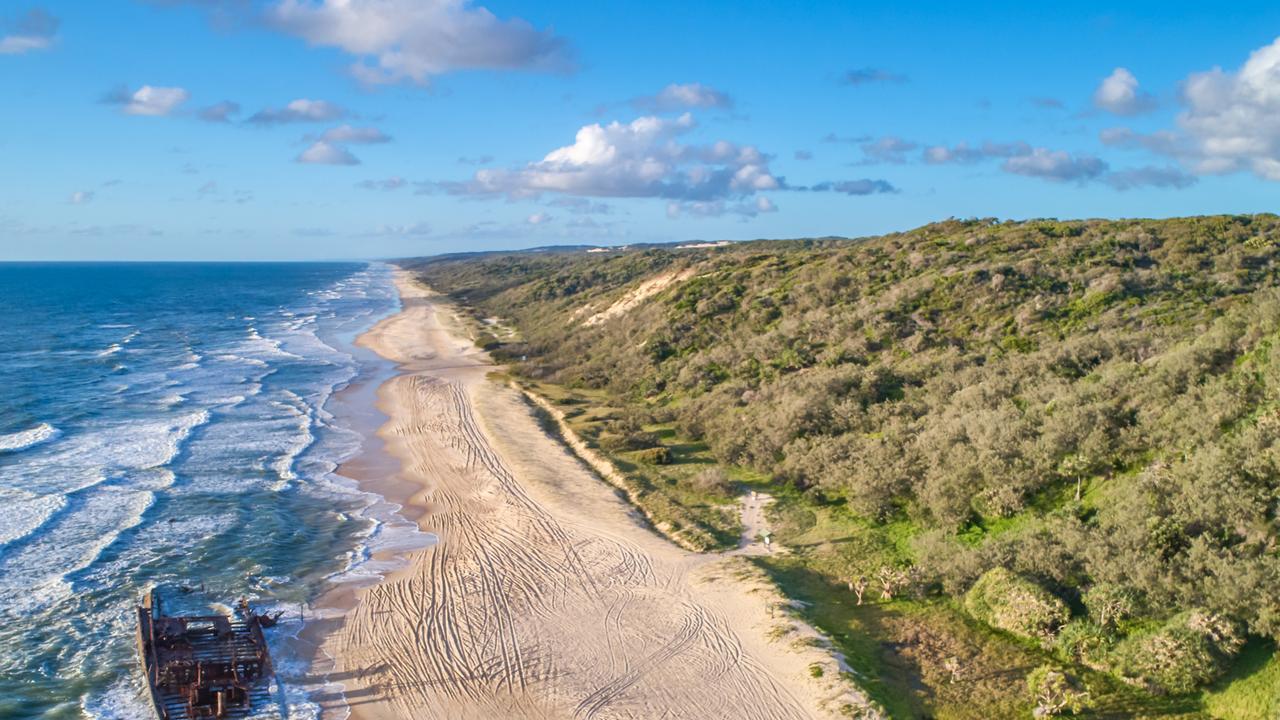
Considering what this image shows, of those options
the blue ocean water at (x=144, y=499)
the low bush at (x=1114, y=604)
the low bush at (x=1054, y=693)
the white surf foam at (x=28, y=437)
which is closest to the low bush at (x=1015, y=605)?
Result: the low bush at (x=1114, y=604)

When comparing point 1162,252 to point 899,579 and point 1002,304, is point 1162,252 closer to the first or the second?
point 1002,304

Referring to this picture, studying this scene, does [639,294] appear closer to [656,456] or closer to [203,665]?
[656,456]

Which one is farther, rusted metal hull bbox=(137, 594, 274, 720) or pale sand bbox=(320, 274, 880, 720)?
pale sand bbox=(320, 274, 880, 720)

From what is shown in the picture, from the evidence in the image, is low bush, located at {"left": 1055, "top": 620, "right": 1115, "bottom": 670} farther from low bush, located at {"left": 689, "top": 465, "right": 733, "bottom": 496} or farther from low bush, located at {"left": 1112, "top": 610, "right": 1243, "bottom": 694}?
low bush, located at {"left": 689, "top": 465, "right": 733, "bottom": 496}

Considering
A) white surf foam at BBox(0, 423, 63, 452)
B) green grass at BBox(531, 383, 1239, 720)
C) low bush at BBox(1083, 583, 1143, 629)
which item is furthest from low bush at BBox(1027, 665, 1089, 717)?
white surf foam at BBox(0, 423, 63, 452)

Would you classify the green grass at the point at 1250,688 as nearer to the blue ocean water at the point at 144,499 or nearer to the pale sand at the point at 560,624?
the pale sand at the point at 560,624

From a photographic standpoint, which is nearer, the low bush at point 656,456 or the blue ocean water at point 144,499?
the blue ocean water at point 144,499
